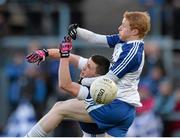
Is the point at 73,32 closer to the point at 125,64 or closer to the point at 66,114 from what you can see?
the point at 125,64

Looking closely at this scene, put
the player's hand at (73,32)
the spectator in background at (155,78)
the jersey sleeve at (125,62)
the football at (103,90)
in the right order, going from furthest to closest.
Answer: the spectator in background at (155,78)
the player's hand at (73,32)
the jersey sleeve at (125,62)
the football at (103,90)

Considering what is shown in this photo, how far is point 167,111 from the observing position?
44.3 feet

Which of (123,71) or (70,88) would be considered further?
(70,88)

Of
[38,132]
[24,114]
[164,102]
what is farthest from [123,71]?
[24,114]

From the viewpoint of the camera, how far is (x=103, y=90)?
860 cm

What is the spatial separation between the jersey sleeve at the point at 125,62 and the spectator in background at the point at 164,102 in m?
4.68

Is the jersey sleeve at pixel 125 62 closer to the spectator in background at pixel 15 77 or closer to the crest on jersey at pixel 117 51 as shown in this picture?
the crest on jersey at pixel 117 51

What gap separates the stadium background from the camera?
13484 mm

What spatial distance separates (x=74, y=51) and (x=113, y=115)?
5452 mm

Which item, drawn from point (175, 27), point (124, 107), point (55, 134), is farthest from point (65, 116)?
point (175, 27)

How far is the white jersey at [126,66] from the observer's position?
8719 millimetres

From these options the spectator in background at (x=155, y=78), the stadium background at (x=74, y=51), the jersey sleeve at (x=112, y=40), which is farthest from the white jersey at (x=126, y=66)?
the spectator in background at (x=155, y=78)

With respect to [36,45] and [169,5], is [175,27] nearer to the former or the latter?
[169,5]

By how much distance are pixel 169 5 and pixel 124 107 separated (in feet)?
19.2
